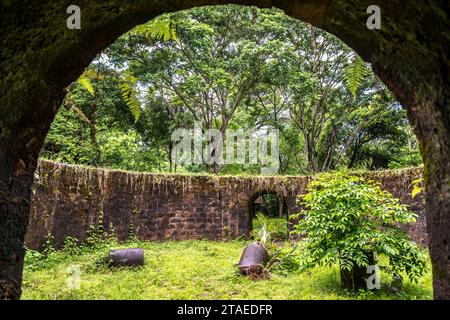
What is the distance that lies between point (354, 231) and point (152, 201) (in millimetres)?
7473

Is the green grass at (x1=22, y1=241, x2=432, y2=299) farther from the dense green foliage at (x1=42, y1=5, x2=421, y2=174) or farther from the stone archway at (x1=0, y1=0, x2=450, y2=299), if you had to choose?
the dense green foliage at (x1=42, y1=5, x2=421, y2=174)

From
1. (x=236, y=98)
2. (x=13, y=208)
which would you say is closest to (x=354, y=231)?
(x=13, y=208)

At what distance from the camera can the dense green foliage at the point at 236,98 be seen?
13727 millimetres

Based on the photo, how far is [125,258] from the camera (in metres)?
7.32

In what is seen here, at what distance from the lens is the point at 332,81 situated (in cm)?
1566

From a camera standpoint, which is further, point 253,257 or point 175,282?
point 253,257

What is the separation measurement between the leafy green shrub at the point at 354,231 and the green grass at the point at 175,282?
0.52m

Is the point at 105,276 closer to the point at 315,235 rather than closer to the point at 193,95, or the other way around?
the point at 315,235

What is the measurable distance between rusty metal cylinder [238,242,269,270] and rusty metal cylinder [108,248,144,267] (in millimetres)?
2161

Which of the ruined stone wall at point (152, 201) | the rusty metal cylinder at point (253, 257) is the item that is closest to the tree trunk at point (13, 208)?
the rusty metal cylinder at point (253, 257)

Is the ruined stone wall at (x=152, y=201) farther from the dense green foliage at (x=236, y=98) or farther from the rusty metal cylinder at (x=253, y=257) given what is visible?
the rusty metal cylinder at (x=253, y=257)

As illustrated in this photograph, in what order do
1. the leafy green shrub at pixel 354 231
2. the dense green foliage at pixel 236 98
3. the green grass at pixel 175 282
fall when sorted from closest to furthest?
1. the leafy green shrub at pixel 354 231
2. the green grass at pixel 175 282
3. the dense green foliage at pixel 236 98

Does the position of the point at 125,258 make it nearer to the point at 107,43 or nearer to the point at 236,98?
the point at 107,43

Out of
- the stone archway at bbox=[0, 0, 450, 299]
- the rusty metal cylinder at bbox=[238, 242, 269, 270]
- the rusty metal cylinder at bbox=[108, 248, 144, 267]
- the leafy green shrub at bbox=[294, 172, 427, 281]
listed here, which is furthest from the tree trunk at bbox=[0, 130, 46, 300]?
the rusty metal cylinder at bbox=[108, 248, 144, 267]
